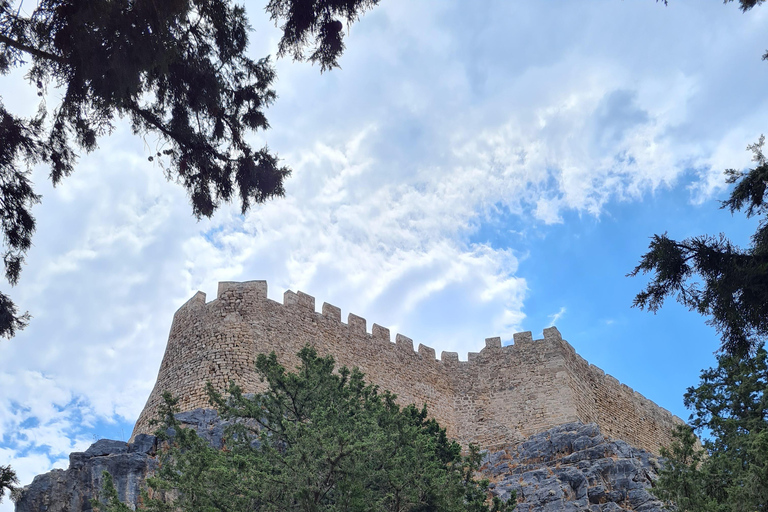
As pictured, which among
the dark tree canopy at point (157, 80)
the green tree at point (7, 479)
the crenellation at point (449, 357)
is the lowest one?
the green tree at point (7, 479)

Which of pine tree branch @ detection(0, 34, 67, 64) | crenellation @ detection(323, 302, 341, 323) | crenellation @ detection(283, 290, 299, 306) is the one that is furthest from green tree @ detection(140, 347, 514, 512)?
crenellation @ detection(323, 302, 341, 323)

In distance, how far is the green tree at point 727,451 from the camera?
10.0 meters

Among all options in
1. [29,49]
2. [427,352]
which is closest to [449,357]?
[427,352]

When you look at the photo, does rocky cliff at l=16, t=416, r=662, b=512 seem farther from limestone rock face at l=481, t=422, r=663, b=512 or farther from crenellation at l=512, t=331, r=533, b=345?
crenellation at l=512, t=331, r=533, b=345

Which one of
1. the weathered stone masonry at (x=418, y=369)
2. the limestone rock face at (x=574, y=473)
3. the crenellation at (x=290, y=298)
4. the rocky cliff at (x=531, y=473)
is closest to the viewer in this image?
the rocky cliff at (x=531, y=473)

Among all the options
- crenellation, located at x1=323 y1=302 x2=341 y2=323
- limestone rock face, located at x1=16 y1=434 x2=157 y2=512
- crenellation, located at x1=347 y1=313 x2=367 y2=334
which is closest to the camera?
limestone rock face, located at x1=16 y1=434 x2=157 y2=512

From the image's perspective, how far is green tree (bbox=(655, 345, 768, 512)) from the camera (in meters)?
10.0

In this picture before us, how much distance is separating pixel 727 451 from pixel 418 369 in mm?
12211

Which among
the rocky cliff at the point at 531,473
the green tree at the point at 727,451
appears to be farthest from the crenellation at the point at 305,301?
the green tree at the point at 727,451

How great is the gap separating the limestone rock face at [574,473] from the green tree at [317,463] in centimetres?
439

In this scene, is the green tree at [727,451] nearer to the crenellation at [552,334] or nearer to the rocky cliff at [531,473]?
the rocky cliff at [531,473]

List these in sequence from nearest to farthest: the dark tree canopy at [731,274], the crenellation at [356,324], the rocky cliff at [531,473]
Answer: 1. the dark tree canopy at [731,274]
2. the rocky cliff at [531,473]
3. the crenellation at [356,324]

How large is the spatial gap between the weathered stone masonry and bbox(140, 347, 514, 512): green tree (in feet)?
21.9

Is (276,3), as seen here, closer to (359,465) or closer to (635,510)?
(359,465)
